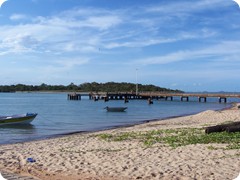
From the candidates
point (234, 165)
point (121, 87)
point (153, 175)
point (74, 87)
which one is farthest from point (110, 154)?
point (74, 87)

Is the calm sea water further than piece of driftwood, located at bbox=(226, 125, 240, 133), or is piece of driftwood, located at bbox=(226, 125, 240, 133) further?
the calm sea water

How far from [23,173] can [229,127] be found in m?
7.83

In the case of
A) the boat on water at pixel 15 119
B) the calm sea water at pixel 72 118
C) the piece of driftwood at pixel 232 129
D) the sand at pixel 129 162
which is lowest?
the calm sea water at pixel 72 118

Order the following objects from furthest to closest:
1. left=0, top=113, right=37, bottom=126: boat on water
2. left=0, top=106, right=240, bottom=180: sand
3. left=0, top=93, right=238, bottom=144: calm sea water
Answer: left=0, top=113, right=37, bottom=126: boat on water → left=0, top=93, right=238, bottom=144: calm sea water → left=0, top=106, right=240, bottom=180: sand

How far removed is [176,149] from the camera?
9180 mm

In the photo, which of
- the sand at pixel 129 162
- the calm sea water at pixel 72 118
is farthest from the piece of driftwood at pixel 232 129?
the calm sea water at pixel 72 118

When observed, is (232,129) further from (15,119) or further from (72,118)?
(72,118)

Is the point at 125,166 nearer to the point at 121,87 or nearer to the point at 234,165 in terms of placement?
the point at 234,165

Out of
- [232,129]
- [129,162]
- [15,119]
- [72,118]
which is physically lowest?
[72,118]

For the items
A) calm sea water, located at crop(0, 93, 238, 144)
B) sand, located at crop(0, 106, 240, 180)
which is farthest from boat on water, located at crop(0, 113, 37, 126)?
sand, located at crop(0, 106, 240, 180)

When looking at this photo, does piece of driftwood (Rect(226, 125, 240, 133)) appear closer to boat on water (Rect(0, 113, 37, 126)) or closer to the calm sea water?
the calm sea water

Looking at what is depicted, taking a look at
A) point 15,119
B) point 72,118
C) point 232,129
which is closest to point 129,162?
point 232,129

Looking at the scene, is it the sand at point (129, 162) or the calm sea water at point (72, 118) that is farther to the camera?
the calm sea water at point (72, 118)

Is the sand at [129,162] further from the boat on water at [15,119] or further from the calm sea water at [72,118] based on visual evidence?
the boat on water at [15,119]
